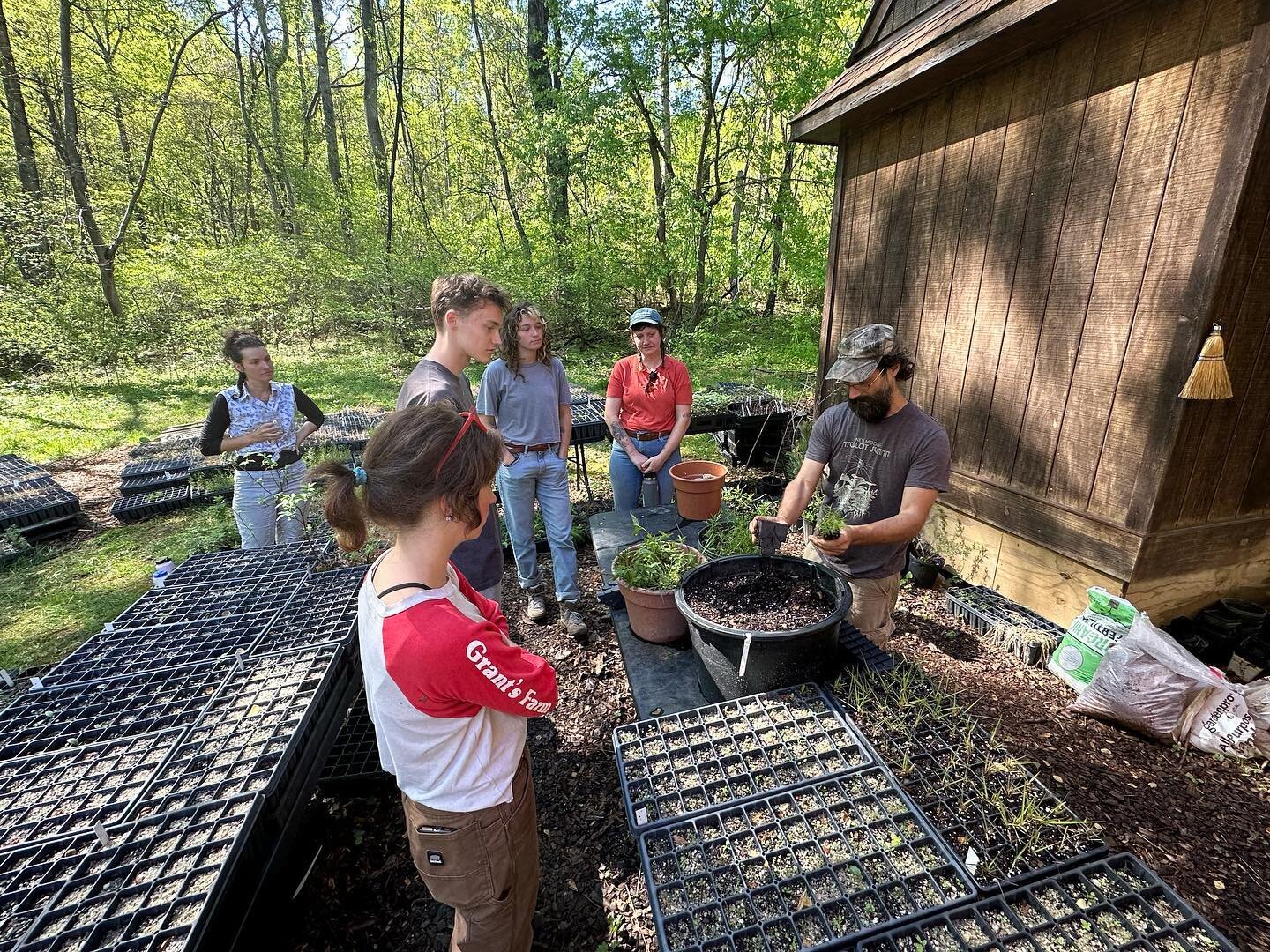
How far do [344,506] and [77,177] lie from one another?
15.1 meters

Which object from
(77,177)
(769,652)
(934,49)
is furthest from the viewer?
(77,177)

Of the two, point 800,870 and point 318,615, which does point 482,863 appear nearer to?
point 800,870

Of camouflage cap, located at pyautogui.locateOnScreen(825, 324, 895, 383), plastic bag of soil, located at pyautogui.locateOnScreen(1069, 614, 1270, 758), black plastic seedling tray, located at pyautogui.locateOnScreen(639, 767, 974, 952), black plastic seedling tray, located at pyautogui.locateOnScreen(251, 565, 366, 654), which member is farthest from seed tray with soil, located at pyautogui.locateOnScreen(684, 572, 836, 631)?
plastic bag of soil, located at pyautogui.locateOnScreen(1069, 614, 1270, 758)

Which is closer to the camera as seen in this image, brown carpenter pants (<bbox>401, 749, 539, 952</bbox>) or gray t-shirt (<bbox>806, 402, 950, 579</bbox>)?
brown carpenter pants (<bbox>401, 749, 539, 952</bbox>)

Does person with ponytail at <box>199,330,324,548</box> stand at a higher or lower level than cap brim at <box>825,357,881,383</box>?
lower

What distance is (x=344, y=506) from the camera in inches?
56.2

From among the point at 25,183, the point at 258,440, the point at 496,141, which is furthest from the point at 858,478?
the point at 25,183

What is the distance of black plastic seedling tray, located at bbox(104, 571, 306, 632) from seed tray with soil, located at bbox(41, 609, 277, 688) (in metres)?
0.05

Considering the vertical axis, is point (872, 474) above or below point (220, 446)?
above

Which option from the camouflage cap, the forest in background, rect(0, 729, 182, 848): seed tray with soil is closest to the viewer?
rect(0, 729, 182, 848): seed tray with soil

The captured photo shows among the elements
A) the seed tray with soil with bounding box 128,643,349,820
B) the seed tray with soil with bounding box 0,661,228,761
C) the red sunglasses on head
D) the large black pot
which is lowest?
the seed tray with soil with bounding box 0,661,228,761

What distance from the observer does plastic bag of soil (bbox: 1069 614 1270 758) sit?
91.0 inches

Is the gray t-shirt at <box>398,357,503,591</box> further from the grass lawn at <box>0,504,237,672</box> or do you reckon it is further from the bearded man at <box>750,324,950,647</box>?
the grass lawn at <box>0,504,237,672</box>

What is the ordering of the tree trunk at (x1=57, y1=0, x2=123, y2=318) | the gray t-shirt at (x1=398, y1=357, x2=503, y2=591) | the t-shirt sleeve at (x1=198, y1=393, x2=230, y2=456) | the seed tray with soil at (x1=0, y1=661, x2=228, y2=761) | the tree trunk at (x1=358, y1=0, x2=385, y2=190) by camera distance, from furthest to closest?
1. the tree trunk at (x1=358, y1=0, x2=385, y2=190)
2. the tree trunk at (x1=57, y1=0, x2=123, y2=318)
3. the t-shirt sleeve at (x1=198, y1=393, x2=230, y2=456)
4. the gray t-shirt at (x1=398, y1=357, x2=503, y2=591)
5. the seed tray with soil at (x1=0, y1=661, x2=228, y2=761)
